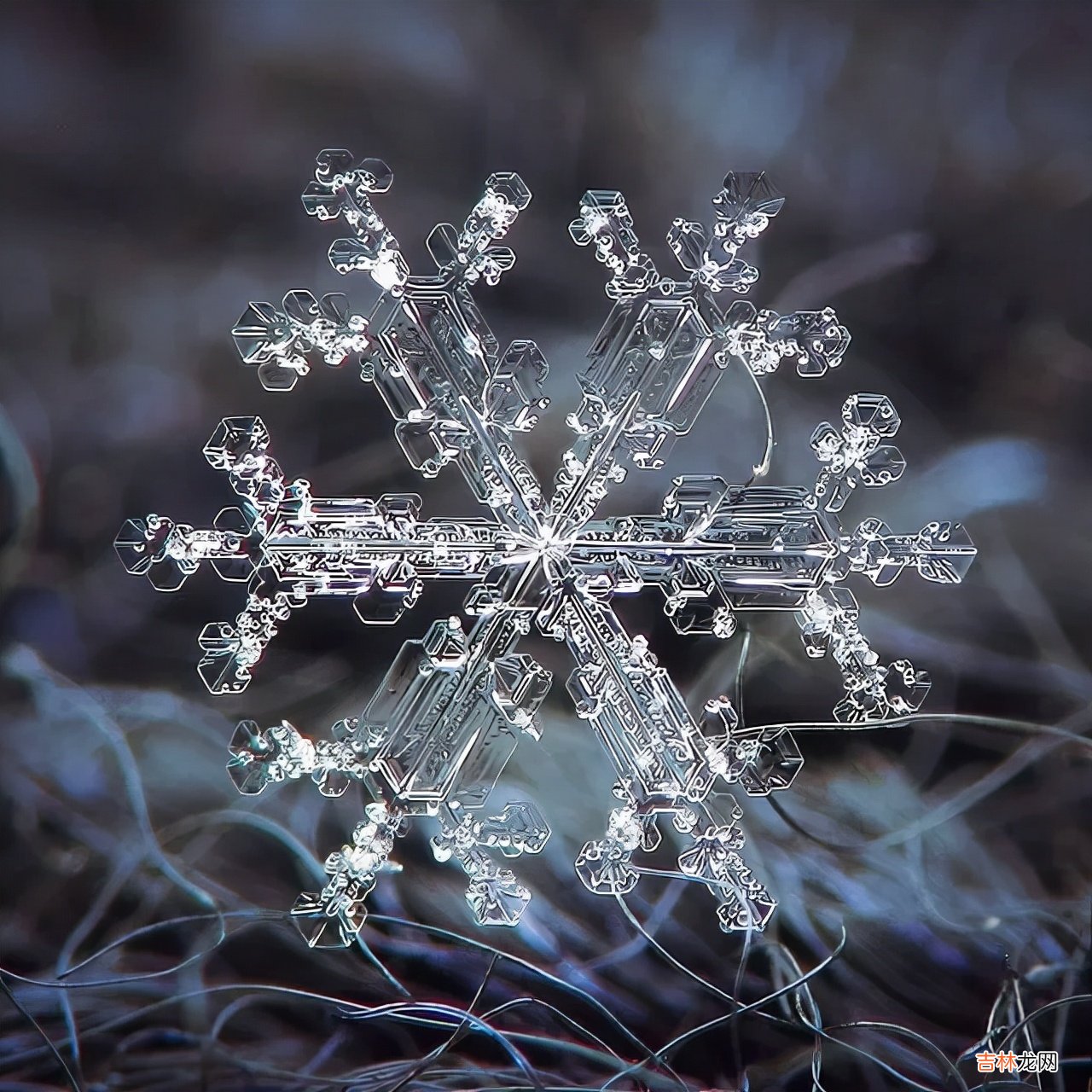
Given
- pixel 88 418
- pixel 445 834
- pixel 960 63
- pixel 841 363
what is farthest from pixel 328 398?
pixel 960 63

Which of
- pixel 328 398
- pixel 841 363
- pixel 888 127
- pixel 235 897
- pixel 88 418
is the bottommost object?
pixel 235 897

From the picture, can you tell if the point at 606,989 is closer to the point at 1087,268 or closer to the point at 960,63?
the point at 1087,268

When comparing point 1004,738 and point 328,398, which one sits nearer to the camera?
point 328,398
